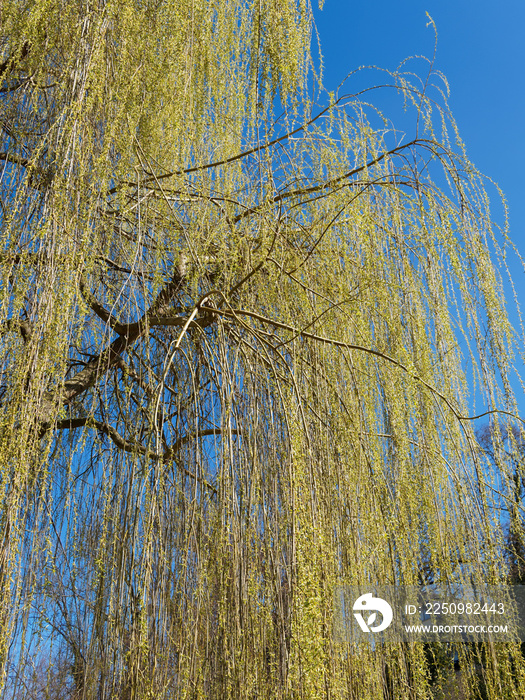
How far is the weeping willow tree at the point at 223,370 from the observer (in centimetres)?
189

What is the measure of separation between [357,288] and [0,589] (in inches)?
77.9

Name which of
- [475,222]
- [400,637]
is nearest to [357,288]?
[475,222]

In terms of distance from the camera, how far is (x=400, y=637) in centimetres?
224

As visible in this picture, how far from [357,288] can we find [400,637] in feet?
5.05

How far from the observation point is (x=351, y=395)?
8.42ft

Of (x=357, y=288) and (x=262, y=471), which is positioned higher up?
(x=357, y=288)

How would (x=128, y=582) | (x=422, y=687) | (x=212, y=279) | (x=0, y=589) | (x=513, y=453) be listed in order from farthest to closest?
(x=212, y=279) → (x=513, y=453) → (x=422, y=687) → (x=128, y=582) → (x=0, y=589)

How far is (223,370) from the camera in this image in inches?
89.4

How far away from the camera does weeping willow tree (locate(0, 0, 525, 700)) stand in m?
1.89

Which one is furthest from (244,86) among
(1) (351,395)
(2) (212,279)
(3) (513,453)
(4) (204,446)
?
(3) (513,453)

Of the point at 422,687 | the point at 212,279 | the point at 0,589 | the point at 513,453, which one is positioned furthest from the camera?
the point at 212,279

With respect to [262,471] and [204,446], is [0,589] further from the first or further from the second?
[204,446]

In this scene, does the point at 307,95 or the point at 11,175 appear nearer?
the point at 11,175

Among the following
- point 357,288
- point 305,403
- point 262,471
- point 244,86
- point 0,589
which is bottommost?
point 0,589
